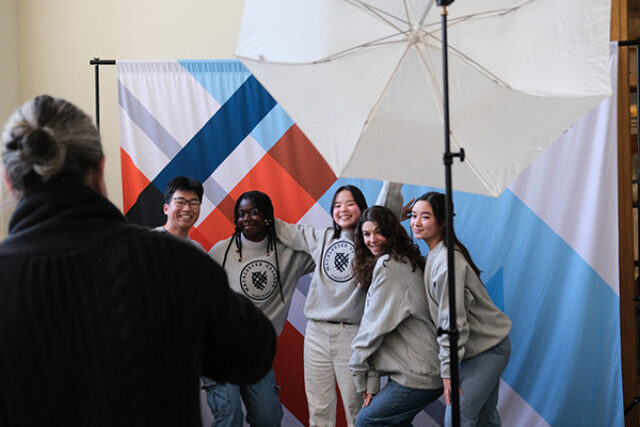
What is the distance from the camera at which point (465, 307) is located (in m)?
2.69

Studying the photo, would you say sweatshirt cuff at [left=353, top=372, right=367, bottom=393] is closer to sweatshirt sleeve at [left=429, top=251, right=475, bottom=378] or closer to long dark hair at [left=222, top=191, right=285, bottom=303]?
sweatshirt sleeve at [left=429, top=251, right=475, bottom=378]

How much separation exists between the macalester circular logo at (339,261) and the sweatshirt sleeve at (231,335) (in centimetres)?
187

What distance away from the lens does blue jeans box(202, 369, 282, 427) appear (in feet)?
9.92

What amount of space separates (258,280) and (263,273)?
1.7 inches

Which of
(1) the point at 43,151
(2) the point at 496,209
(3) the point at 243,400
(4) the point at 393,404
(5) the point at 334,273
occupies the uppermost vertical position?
(1) the point at 43,151

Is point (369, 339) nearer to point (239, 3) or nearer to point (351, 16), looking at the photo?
point (351, 16)

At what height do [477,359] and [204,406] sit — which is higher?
[477,359]

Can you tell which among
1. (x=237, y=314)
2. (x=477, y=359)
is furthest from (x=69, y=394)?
(x=477, y=359)

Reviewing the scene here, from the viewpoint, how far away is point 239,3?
399cm

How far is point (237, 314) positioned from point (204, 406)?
2.74 meters

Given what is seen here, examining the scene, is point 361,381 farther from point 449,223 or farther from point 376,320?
point 449,223

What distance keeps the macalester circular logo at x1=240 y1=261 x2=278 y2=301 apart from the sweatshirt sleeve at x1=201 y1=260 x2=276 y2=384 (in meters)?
1.95

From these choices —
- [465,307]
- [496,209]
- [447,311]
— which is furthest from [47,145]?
[496,209]

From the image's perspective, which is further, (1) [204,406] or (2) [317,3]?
(1) [204,406]
